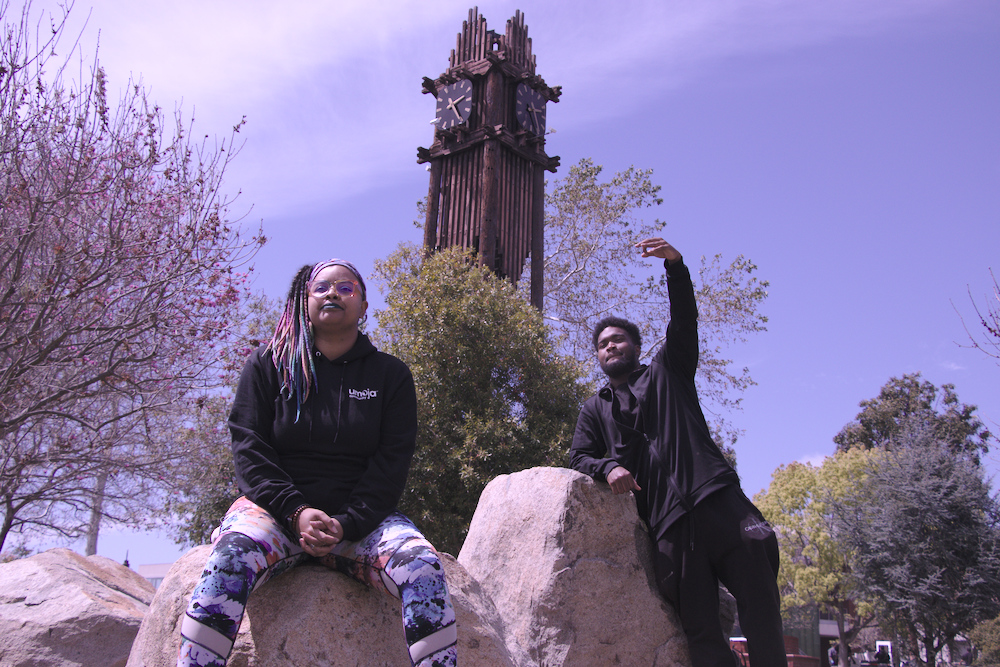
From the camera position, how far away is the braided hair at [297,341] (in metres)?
3.00

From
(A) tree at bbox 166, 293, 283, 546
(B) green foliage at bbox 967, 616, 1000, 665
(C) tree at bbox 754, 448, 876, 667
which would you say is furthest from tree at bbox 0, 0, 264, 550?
(C) tree at bbox 754, 448, 876, 667

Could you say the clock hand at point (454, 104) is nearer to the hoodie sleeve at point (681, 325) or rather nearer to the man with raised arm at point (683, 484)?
the man with raised arm at point (683, 484)

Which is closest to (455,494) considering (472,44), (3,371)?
(3,371)

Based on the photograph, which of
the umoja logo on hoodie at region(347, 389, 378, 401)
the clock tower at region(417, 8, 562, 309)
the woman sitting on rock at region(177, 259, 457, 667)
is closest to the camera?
the woman sitting on rock at region(177, 259, 457, 667)

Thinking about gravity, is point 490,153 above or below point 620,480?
above

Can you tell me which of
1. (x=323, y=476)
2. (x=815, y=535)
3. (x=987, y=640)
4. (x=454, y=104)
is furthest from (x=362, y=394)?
(x=815, y=535)

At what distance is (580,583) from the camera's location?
3.76 meters

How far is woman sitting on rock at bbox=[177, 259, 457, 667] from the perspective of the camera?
7.89 ft

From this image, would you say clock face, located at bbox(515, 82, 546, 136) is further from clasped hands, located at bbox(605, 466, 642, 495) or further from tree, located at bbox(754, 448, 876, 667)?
tree, located at bbox(754, 448, 876, 667)

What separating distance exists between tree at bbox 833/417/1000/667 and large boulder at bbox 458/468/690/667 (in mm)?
13257

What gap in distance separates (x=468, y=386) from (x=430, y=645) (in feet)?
26.3

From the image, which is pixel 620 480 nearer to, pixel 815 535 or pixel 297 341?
pixel 297 341

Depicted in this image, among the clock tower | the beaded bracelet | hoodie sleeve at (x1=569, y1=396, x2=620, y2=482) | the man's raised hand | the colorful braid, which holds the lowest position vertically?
the beaded bracelet

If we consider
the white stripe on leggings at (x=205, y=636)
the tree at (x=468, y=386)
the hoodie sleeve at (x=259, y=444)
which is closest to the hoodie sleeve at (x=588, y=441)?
the hoodie sleeve at (x=259, y=444)
